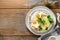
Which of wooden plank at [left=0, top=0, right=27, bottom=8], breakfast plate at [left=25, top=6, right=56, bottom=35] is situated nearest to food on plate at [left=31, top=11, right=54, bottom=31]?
breakfast plate at [left=25, top=6, right=56, bottom=35]

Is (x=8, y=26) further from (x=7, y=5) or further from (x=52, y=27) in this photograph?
(x=52, y=27)

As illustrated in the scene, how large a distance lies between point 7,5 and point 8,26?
0.15 m

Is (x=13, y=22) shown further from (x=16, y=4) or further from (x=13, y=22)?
(x=16, y=4)

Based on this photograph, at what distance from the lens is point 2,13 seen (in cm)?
159

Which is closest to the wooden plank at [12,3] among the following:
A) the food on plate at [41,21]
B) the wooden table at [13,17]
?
the wooden table at [13,17]

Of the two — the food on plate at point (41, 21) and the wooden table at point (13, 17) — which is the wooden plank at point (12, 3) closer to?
the wooden table at point (13, 17)

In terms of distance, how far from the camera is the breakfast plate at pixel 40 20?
60.8 inches

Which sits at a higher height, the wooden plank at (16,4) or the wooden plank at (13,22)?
the wooden plank at (16,4)

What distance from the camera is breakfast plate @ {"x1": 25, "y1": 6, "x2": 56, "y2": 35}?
60.8 inches

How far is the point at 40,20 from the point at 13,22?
19cm

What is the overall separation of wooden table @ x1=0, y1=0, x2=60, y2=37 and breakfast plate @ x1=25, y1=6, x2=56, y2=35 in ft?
0.11

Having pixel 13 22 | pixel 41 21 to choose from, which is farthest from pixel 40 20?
pixel 13 22

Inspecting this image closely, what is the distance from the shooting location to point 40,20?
155 cm

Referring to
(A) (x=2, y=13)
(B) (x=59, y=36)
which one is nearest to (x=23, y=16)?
(A) (x=2, y=13)
